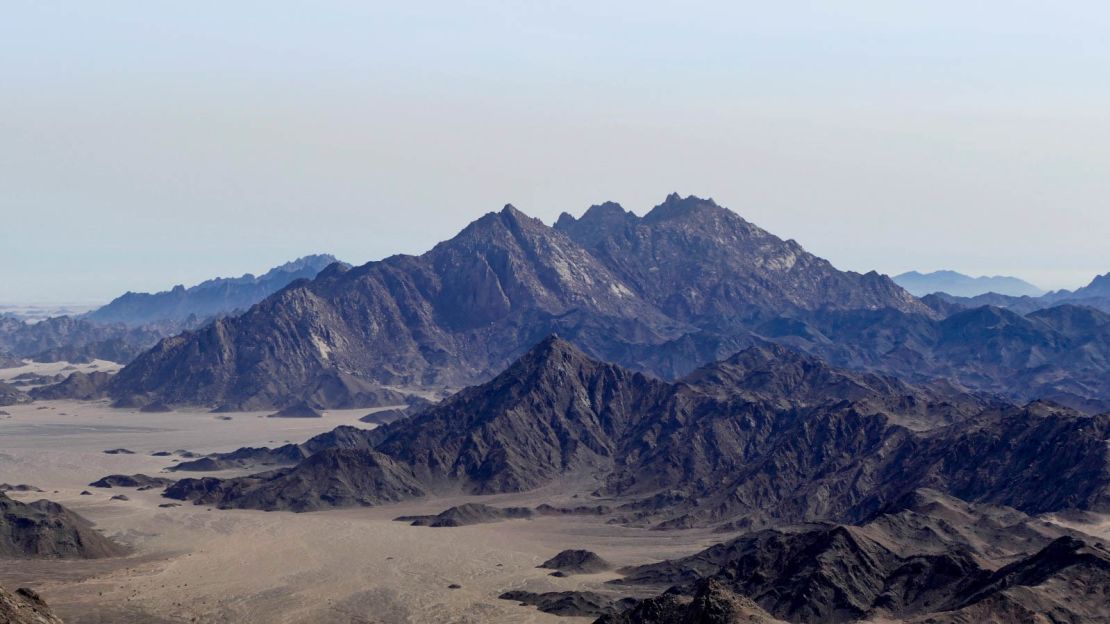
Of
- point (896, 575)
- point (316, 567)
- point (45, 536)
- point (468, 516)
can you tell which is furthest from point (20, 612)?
point (468, 516)

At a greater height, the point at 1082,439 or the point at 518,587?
the point at 1082,439

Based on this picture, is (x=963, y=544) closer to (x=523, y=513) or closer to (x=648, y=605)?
(x=648, y=605)

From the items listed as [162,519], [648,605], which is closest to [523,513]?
[162,519]

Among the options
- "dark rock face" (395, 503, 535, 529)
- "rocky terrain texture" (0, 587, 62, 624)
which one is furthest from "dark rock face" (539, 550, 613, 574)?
"rocky terrain texture" (0, 587, 62, 624)

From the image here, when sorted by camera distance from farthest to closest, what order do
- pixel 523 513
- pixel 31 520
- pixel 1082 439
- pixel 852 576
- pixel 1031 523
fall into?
1. pixel 523 513
2. pixel 1082 439
3. pixel 31 520
4. pixel 1031 523
5. pixel 852 576

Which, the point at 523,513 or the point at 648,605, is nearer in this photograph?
the point at 648,605

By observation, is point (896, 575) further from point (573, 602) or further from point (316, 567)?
point (316, 567)
